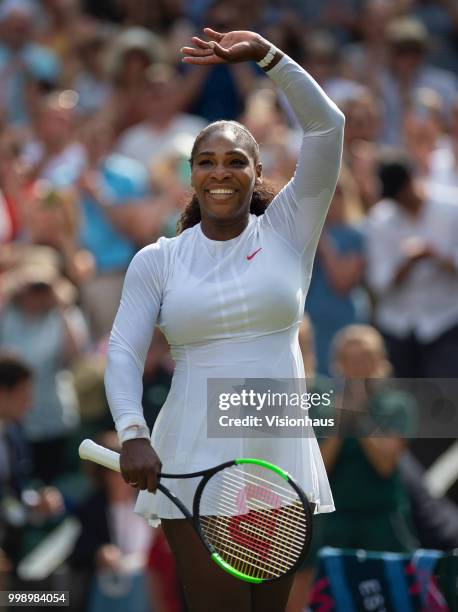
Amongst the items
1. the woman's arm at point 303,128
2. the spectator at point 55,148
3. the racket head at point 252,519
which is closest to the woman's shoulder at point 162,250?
the woman's arm at point 303,128

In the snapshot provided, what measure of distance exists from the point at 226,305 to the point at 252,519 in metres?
0.62

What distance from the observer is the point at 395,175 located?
8.06 meters

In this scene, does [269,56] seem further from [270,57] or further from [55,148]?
[55,148]

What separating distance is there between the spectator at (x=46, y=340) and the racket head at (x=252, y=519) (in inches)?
145

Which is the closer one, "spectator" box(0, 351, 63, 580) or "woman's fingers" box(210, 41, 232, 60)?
"woman's fingers" box(210, 41, 232, 60)

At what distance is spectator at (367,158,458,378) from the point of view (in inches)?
313

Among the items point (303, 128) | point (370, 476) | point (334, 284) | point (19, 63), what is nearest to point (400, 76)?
point (334, 284)

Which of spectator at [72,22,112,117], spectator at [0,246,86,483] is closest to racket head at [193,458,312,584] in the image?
spectator at [0,246,86,483]

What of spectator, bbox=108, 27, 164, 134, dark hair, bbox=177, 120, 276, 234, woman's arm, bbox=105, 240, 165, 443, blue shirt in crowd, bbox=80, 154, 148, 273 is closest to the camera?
woman's arm, bbox=105, 240, 165, 443

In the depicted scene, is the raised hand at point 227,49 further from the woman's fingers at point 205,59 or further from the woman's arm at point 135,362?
the woman's arm at point 135,362

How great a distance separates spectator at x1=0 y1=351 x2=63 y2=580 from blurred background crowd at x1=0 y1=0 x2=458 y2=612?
1 cm

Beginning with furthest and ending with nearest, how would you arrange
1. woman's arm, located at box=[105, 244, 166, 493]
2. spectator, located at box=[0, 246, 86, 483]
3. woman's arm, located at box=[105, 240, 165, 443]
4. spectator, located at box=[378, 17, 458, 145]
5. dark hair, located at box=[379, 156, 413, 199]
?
1. spectator, located at box=[378, 17, 458, 145]
2. dark hair, located at box=[379, 156, 413, 199]
3. spectator, located at box=[0, 246, 86, 483]
4. woman's arm, located at box=[105, 240, 165, 443]
5. woman's arm, located at box=[105, 244, 166, 493]

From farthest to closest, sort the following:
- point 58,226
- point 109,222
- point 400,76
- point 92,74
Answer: point 92,74 → point 400,76 → point 109,222 → point 58,226

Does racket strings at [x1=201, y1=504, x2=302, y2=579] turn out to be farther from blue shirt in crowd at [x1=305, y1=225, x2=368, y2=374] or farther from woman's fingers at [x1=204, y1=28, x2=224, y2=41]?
blue shirt in crowd at [x1=305, y1=225, x2=368, y2=374]
